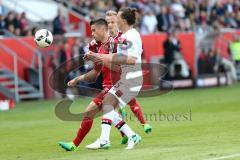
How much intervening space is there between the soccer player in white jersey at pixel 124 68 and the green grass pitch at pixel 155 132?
11.6 inches

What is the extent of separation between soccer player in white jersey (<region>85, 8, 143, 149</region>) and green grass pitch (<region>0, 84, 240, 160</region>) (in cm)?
29

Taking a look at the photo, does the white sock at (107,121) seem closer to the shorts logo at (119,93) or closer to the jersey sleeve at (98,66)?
the shorts logo at (119,93)

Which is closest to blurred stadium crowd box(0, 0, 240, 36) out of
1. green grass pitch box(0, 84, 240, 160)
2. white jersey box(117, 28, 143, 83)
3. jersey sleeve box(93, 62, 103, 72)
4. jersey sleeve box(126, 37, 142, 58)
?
green grass pitch box(0, 84, 240, 160)

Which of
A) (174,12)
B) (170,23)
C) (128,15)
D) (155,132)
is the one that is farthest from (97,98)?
(174,12)

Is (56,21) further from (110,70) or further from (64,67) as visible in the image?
(110,70)

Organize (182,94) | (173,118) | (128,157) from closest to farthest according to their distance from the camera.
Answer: (128,157) < (173,118) < (182,94)

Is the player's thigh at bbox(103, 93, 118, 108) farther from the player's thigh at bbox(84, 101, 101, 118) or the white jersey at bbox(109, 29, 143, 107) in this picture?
the player's thigh at bbox(84, 101, 101, 118)

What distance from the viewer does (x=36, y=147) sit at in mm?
14375

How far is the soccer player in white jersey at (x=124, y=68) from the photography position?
42.7 ft

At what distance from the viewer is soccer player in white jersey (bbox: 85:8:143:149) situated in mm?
13016

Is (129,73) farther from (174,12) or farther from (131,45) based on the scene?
(174,12)

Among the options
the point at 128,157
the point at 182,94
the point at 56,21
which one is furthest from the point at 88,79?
the point at 56,21

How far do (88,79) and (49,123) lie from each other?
5.82m

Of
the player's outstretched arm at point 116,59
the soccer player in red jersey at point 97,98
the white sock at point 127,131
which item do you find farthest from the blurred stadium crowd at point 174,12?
the player's outstretched arm at point 116,59
